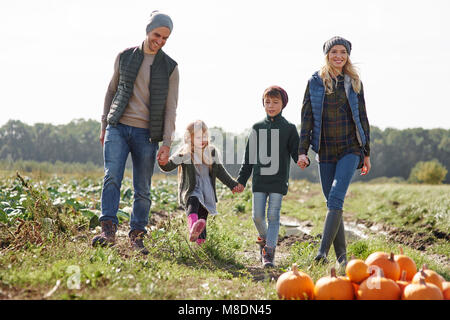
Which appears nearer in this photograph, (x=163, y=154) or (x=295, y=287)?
(x=295, y=287)

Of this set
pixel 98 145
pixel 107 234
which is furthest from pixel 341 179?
pixel 98 145

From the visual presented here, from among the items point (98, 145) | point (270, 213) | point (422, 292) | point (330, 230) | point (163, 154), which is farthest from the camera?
point (98, 145)

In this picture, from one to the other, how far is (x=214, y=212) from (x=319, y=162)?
128 centimetres

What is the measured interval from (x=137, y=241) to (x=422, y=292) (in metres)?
2.58

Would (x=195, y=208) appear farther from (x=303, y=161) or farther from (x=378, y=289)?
(x=378, y=289)

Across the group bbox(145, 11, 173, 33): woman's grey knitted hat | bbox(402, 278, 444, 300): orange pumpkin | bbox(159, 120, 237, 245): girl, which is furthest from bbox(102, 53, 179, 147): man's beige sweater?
bbox(402, 278, 444, 300): orange pumpkin

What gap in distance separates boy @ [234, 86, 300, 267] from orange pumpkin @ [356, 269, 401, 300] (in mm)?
1918

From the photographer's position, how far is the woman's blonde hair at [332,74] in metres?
4.17

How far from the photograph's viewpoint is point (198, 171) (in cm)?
496

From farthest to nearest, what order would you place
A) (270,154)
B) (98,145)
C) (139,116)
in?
(98,145) → (270,154) → (139,116)

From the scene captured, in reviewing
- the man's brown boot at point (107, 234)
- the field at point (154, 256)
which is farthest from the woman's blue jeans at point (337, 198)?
the man's brown boot at point (107, 234)

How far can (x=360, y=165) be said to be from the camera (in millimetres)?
4242

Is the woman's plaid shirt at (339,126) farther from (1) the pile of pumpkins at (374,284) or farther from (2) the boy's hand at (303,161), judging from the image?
(1) the pile of pumpkins at (374,284)

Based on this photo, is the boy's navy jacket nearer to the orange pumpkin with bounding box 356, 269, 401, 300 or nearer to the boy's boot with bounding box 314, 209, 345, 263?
the boy's boot with bounding box 314, 209, 345, 263
